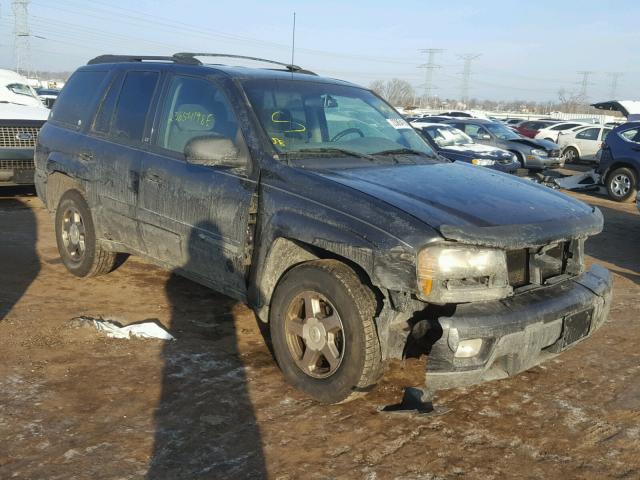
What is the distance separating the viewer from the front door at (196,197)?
4059 mm

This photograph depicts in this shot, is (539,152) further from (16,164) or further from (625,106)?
(16,164)

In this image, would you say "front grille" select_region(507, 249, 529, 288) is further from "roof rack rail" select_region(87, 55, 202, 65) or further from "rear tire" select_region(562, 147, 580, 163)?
"rear tire" select_region(562, 147, 580, 163)

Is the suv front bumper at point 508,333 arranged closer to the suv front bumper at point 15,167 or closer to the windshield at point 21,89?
the suv front bumper at point 15,167

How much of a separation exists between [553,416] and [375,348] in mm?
1191

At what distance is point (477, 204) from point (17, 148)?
305 inches

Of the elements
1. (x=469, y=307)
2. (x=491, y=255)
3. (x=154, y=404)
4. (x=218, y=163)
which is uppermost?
(x=218, y=163)

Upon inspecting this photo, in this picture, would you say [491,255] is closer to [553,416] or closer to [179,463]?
[553,416]

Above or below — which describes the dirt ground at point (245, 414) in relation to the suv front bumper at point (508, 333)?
below

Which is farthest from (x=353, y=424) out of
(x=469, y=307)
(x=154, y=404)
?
(x=154, y=404)

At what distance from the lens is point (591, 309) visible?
3.69 m

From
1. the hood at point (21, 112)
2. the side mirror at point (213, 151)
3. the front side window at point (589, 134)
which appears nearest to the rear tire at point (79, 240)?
the side mirror at point (213, 151)

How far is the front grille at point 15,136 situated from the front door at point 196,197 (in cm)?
546

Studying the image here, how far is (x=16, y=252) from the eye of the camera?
6.91 m

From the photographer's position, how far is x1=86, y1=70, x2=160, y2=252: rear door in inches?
192
